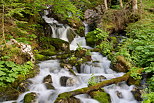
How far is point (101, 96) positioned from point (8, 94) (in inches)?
124

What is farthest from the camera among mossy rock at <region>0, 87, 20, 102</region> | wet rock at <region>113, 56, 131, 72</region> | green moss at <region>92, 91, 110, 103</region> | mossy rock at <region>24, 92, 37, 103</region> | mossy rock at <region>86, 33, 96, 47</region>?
mossy rock at <region>86, 33, 96, 47</region>

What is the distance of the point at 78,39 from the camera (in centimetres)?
1291

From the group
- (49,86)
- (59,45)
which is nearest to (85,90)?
(49,86)

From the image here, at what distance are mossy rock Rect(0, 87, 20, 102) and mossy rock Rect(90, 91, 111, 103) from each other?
2.60 metres

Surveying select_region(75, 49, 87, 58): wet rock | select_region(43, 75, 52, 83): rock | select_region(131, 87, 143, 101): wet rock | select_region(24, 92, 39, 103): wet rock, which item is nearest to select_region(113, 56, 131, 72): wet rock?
select_region(131, 87, 143, 101): wet rock

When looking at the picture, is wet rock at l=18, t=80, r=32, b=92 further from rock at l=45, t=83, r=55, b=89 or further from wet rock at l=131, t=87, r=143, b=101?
wet rock at l=131, t=87, r=143, b=101

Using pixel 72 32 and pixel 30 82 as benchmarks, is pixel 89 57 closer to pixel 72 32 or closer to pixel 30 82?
pixel 30 82

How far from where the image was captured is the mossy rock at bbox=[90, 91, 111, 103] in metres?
4.79

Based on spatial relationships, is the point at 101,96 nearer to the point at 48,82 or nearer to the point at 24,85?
the point at 48,82

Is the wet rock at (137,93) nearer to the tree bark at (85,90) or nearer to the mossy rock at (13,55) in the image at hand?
the tree bark at (85,90)

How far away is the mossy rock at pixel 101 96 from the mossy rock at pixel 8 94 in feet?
8.54

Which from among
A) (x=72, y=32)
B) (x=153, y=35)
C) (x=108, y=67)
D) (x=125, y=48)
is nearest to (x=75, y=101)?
(x=108, y=67)

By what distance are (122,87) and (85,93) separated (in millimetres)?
1704

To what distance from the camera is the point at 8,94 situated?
503 centimetres
